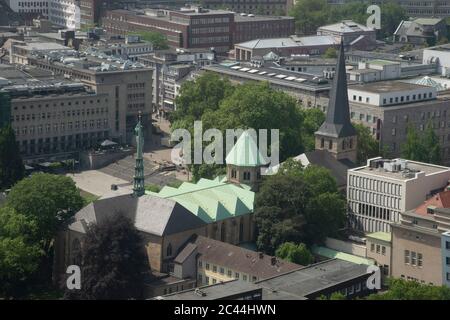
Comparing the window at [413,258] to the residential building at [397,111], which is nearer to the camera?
the window at [413,258]

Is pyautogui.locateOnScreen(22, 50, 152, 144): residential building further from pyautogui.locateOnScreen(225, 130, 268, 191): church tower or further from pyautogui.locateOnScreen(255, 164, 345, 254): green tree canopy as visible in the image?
pyautogui.locateOnScreen(255, 164, 345, 254): green tree canopy

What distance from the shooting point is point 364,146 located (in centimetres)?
11412

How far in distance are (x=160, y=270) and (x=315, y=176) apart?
16860mm

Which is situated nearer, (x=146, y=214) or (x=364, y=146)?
(x=146, y=214)

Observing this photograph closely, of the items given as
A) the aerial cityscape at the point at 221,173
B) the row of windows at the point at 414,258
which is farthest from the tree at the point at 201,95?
the row of windows at the point at 414,258

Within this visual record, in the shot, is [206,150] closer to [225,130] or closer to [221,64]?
[225,130]

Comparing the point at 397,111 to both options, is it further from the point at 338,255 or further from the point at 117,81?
the point at 338,255

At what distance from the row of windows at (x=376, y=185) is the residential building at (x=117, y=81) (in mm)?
41714

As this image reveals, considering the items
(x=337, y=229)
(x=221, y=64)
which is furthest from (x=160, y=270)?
(x=221, y=64)

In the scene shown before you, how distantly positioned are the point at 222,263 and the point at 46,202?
14619 mm

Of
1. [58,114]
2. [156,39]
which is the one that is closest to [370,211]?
[58,114]

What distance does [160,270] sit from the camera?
284ft

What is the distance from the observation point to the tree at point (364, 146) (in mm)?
113438

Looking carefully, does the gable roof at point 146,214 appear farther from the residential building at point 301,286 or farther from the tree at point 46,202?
the residential building at point 301,286
